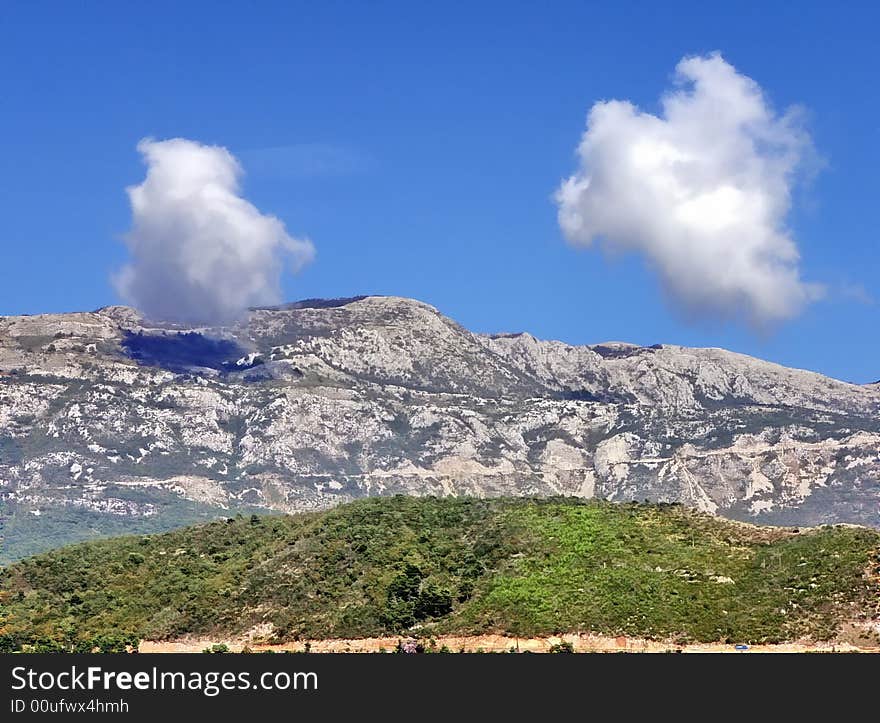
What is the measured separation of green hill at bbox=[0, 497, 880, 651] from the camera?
12138 centimetres

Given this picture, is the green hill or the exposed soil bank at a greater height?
the green hill

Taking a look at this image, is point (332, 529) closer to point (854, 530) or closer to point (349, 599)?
point (349, 599)

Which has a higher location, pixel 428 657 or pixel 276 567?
pixel 276 567

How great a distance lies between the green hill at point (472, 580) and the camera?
398 ft

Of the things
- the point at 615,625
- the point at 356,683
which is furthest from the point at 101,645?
the point at 356,683

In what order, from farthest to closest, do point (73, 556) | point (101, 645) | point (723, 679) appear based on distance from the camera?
point (73, 556)
point (101, 645)
point (723, 679)

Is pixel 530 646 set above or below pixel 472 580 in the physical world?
below

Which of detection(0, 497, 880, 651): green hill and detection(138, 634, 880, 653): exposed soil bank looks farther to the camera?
detection(0, 497, 880, 651): green hill

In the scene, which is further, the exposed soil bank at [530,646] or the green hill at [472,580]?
the green hill at [472,580]

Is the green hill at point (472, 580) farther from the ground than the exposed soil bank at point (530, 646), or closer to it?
farther from the ground

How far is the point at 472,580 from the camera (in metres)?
133

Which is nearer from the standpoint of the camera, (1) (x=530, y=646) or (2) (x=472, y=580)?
(1) (x=530, y=646)

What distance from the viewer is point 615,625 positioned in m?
120

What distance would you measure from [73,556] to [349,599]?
162 ft
